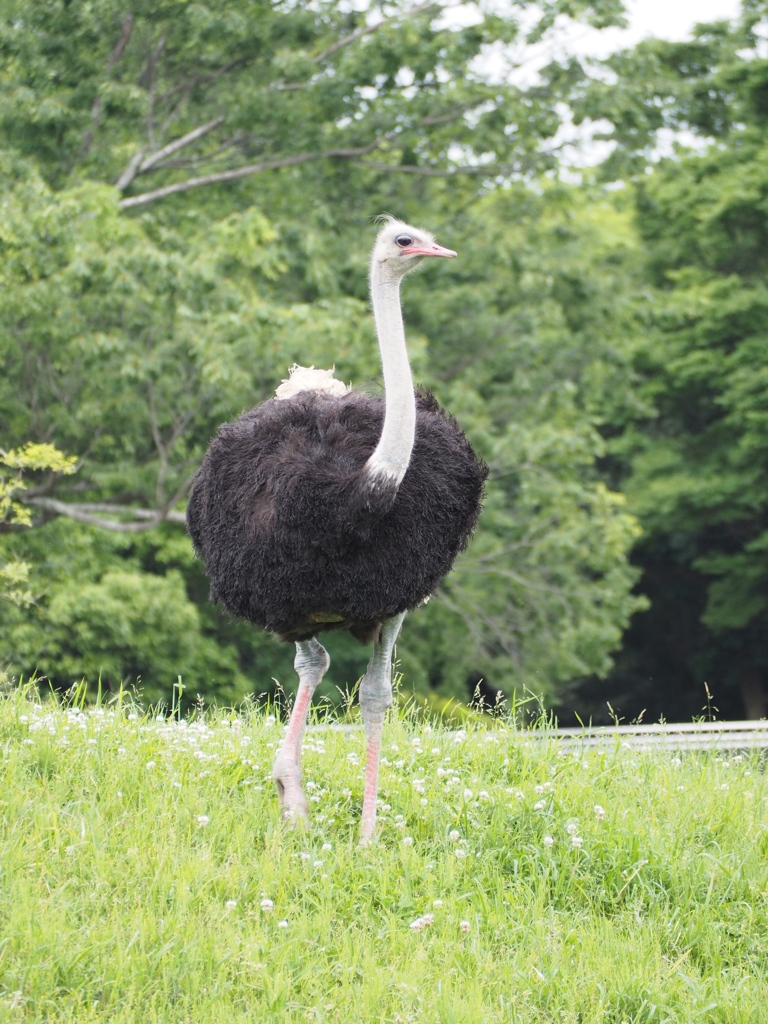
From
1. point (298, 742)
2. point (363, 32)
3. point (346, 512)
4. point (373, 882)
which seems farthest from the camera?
point (363, 32)

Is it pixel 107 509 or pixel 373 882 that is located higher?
pixel 373 882

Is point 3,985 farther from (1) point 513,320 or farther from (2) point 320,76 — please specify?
(1) point 513,320

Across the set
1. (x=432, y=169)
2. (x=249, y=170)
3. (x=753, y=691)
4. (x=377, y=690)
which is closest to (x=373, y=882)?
(x=377, y=690)

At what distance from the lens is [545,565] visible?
18.2 metres

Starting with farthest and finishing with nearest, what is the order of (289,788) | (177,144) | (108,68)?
(177,144)
(108,68)
(289,788)

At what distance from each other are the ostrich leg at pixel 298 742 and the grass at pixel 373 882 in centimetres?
12

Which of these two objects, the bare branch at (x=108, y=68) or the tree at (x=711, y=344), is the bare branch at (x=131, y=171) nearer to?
the bare branch at (x=108, y=68)

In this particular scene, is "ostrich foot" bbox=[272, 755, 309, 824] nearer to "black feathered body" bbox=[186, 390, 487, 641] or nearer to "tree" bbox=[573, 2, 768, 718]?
"black feathered body" bbox=[186, 390, 487, 641]

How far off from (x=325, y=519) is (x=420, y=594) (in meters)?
0.53

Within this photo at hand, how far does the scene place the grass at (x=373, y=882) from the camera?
4.09 meters

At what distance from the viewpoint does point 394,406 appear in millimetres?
5000

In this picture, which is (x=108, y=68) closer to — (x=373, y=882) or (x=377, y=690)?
(x=377, y=690)

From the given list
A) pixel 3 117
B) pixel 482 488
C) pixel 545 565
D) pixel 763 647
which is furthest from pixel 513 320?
pixel 482 488

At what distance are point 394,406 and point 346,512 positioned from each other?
426 millimetres
